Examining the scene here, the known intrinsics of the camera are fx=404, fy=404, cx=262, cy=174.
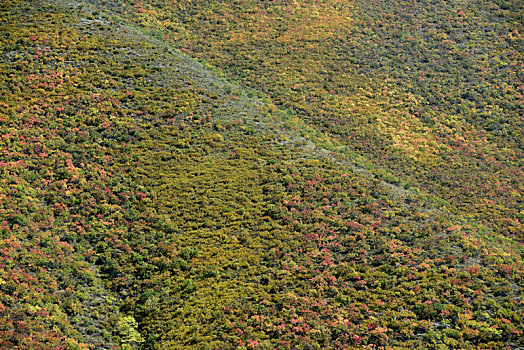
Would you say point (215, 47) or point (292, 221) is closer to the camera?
point (292, 221)

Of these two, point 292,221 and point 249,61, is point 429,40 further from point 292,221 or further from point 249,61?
point 292,221

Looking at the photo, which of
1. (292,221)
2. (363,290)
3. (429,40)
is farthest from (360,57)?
(363,290)

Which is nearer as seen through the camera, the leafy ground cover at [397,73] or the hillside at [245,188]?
the hillside at [245,188]

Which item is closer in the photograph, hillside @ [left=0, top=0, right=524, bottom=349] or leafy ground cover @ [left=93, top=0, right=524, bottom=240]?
hillside @ [left=0, top=0, right=524, bottom=349]

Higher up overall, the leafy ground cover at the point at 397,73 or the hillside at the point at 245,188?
the leafy ground cover at the point at 397,73

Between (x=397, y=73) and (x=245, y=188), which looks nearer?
(x=245, y=188)

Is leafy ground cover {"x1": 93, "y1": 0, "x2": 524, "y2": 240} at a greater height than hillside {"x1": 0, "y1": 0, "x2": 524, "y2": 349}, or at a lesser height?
greater

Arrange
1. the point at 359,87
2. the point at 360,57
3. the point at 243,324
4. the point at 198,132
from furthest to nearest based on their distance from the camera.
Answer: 1. the point at 360,57
2. the point at 359,87
3. the point at 198,132
4. the point at 243,324

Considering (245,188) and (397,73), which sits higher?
(397,73)
